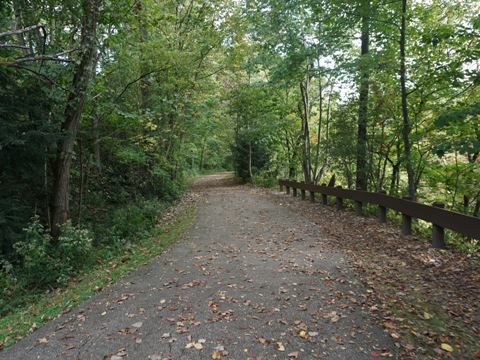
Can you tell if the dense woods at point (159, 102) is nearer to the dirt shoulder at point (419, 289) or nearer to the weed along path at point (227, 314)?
the dirt shoulder at point (419, 289)

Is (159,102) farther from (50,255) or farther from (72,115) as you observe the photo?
(50,255)

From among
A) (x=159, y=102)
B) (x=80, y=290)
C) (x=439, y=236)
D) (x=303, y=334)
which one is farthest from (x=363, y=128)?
(x=80, y=290)

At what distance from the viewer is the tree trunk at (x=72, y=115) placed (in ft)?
21.6

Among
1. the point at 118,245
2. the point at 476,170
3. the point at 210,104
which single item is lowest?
the point at 118,245

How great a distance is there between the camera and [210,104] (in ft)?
52.2

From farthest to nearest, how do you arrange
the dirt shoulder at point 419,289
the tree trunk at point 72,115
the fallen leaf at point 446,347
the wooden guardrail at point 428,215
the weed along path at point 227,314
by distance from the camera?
1. the tree trunk at point 72,115
2. the wooden guardrail at point 428,215
3. the weed along path at point 227,314
4. the dirt shoulder at point 419,289
5. the fallen leaf at point 446,347

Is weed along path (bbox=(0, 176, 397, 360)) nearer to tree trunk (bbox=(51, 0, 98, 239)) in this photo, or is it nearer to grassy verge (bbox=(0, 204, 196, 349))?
grassy verge (bbox=(0, 204, 196, 349))

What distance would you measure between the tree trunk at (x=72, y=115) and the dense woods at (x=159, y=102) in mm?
32

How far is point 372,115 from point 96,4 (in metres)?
8.07

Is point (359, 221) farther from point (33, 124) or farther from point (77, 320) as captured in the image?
point (33, 124)

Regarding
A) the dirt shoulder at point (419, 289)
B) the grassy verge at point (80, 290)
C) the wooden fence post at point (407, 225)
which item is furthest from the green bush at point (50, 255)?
the wooden fence post at point (407, 225)

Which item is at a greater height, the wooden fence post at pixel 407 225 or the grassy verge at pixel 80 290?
the wooden fence post at pixel 407 225

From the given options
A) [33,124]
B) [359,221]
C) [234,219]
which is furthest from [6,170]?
[359,221]

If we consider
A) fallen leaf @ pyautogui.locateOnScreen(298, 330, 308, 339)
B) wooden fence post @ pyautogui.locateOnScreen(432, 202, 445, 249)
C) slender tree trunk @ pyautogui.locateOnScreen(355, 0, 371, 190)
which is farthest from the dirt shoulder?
slender tree trunk @ pyautogui.locateOnScreen(355, 0, 371, 190)
